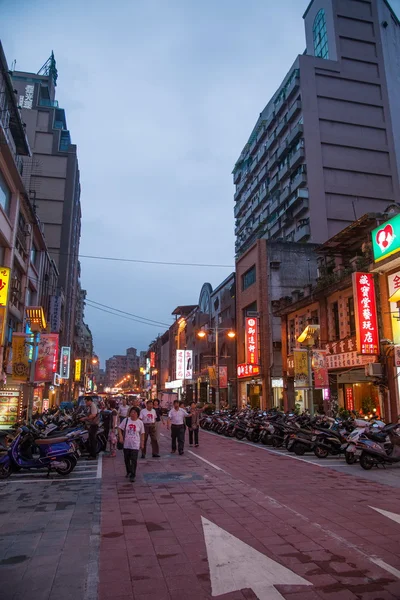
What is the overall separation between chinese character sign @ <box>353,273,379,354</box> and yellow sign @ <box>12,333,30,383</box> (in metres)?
14.1

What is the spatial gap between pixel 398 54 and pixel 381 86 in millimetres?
7675

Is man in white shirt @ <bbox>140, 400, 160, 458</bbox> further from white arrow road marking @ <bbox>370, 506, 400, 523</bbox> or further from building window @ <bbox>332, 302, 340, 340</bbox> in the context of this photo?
building window @ <bbox>332, 302, 340, 340</bbox>

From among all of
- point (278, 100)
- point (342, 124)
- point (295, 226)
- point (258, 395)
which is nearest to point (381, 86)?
point (342, 124)

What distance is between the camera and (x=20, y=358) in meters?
19.7

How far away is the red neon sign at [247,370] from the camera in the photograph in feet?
104

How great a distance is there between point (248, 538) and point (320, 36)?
59975mm

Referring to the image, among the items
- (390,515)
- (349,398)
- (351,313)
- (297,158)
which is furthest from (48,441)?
(297,158)

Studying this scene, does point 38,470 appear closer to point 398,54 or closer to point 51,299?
point 51,299

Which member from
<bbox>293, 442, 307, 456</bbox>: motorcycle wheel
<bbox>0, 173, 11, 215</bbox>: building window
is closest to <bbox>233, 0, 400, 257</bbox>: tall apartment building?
<bbox>0, 173, 11, 215</bbox>: building window

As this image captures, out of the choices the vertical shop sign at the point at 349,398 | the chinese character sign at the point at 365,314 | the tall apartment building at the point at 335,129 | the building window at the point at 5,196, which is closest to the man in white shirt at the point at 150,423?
the chinese character sign at the point at 365,314

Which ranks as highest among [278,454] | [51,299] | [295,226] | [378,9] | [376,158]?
[378,9]

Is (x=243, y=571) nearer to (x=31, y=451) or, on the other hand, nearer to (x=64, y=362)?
(x=31, y=451)

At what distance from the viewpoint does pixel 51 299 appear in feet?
120

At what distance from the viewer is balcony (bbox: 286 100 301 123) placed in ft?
150
